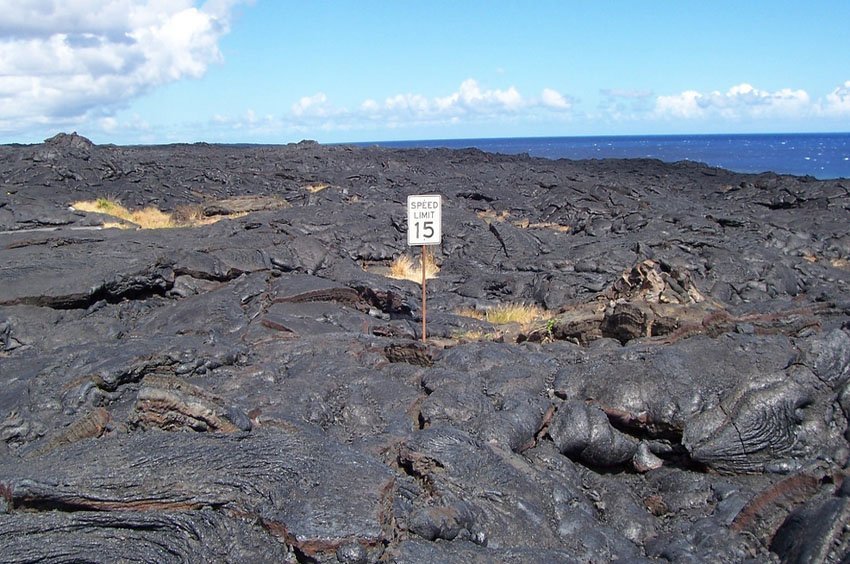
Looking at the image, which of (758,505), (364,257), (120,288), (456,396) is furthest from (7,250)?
(758,505)

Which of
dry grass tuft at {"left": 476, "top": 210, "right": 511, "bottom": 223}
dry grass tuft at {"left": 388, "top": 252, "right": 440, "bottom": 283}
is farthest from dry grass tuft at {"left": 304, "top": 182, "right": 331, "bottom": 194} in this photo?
dry grass tuft at {"left": 388, "top": 252, "right": 440, "bottom": 283}

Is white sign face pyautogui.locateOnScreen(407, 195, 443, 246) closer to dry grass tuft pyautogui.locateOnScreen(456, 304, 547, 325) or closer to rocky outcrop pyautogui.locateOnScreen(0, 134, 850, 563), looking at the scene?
rocky outcrop pyautogui.locateOnScreen(0, 134, 850, 563)

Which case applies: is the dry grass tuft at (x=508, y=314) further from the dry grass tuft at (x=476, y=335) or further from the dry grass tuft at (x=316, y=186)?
the dry grass tuft at (x=316, y=186)

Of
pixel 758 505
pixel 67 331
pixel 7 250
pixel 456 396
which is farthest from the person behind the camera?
pixel 7 250

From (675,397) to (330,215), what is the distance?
17.9m

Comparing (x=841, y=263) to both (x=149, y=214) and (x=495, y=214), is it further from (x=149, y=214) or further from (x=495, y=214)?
(x=149, y=214)

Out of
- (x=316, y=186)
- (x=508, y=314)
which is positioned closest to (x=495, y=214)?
(x=316, y=186)

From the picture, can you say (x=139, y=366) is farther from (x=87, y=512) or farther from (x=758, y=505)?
(x=758, y=505)

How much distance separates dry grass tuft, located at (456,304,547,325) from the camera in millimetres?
14078

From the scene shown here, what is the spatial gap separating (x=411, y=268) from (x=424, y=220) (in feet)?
29.9

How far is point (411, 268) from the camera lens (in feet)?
66.1

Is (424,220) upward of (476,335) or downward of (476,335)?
upward

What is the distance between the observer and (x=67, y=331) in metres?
11.0

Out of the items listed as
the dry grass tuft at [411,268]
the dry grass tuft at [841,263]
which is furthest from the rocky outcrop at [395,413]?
the dry grass tuft at [841,263]
